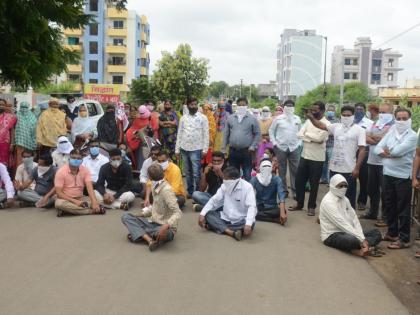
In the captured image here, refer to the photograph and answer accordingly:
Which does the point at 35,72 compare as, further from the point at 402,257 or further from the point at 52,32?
the point at 402,257

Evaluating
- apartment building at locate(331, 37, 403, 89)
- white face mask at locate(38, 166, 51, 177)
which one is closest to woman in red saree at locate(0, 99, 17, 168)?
white face mask at locate(38, 166, 51, 177)

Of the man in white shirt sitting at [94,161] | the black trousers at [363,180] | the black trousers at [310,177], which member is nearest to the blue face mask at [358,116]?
the black trousers at [363,180]

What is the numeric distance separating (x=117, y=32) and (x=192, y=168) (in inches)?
2515

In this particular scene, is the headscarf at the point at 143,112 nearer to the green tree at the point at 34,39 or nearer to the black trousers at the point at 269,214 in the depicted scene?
the green tree at the point at 34,39

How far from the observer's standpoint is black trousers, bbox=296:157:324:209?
911 cm

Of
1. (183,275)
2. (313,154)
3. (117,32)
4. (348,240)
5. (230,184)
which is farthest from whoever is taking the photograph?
(117,32)

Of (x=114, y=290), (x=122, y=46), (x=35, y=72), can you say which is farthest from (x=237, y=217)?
(x=122, y=46)

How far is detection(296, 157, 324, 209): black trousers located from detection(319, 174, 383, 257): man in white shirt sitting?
1.76 meters

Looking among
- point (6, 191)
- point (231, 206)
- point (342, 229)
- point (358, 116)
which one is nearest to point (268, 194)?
point (231, 206)

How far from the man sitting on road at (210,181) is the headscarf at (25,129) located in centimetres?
401

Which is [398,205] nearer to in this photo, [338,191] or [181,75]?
[338,191]

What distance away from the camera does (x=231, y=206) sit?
769 centimetres

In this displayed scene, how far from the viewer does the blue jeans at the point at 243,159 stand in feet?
32.1

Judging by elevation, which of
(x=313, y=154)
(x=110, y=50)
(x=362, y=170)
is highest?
(x=110, y=50)
